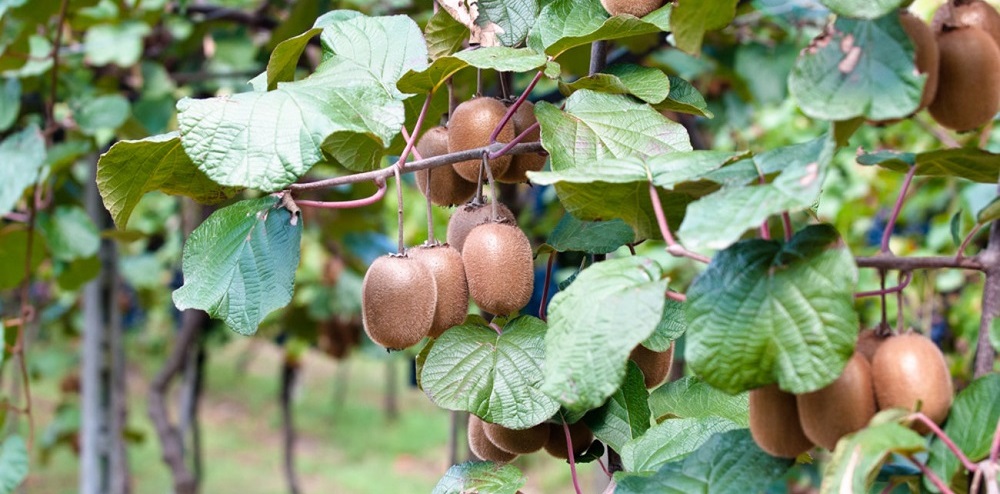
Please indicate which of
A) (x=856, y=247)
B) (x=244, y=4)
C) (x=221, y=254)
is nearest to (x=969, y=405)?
(x=221, y=254)

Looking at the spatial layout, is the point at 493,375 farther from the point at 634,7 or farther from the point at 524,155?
the point at 634,7

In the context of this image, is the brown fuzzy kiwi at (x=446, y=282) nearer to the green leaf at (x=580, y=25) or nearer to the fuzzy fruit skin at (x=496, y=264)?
the fuzzy fruit skin at (x=496, y=264)

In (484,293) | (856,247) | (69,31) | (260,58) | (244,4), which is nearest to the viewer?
(484,293)

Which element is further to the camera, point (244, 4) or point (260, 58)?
point (244, 4)

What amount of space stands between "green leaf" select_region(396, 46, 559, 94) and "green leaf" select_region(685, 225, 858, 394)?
21cm

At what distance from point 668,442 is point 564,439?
110 mm

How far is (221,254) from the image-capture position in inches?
29.4

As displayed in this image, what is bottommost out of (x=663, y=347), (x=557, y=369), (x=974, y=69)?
(x=663, y=347)

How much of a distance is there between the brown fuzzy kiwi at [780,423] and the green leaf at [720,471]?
0.05m

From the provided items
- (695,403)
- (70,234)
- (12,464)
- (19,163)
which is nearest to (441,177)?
(695,403)

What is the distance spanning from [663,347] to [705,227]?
0.26m

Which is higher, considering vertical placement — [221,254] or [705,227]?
[705,227]

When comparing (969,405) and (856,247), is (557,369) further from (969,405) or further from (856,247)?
(856,247)

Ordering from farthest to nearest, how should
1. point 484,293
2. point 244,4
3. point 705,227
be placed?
point 244,4 < point 484,293 < point 705,227
